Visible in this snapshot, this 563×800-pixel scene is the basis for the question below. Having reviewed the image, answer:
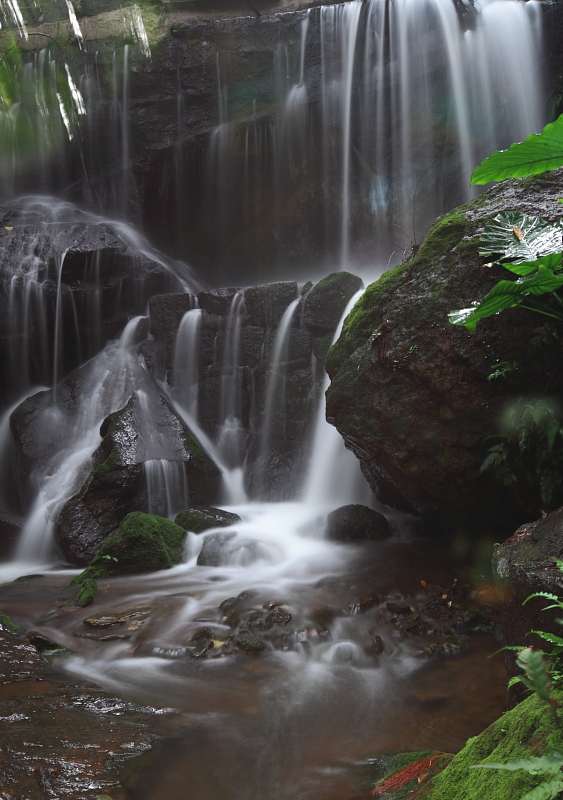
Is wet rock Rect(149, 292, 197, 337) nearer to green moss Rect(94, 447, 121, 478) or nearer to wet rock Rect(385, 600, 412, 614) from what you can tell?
green moss Rect(94, 447, 121, 478)

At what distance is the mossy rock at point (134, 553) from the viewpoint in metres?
6.46

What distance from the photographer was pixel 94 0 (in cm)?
1630

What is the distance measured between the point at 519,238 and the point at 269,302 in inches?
263

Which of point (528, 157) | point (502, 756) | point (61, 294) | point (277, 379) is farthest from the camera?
point (61, 294)

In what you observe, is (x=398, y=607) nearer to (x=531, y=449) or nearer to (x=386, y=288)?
(x=531, y=449)

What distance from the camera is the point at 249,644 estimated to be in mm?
4207

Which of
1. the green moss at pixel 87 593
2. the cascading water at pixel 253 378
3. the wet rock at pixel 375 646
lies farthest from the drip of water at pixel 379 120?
the wet rock at pixel 375 646

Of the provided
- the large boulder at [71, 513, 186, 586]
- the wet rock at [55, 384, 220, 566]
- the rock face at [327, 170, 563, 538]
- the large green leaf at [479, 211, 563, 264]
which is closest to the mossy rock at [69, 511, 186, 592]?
the large boulder at [71, 513, 186, 586]

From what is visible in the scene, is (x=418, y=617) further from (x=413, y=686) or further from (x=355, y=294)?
(x=355, y=294)

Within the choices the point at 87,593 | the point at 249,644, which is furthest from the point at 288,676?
the point at 87,593

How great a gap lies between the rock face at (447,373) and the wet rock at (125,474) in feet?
13.3

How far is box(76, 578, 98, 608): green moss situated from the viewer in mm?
5430

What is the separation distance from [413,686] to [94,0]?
19.7 m

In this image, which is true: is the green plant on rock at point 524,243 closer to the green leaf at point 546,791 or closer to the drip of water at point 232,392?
the green leaf at point 546,791
